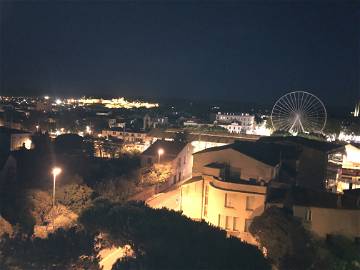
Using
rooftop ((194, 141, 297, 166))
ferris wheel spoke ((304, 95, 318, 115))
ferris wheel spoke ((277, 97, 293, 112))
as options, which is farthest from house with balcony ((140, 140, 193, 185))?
ferris wheel spoke ((304, 95, 318, 115))

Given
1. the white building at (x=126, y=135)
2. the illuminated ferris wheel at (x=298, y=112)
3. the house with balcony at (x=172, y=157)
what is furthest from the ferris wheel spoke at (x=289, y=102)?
the house with balcony at (x=172, y=157)

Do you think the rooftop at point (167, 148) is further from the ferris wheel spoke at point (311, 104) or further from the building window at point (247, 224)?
the ferris wheel spoke at point (311, 104)

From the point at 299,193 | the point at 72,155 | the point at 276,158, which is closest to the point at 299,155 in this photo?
the point at 276,158

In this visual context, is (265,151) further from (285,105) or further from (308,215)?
(285,105)

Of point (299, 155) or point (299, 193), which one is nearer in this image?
point (299, 193)

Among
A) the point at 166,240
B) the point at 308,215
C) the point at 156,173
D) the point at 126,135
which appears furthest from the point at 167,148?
the point at 166,240

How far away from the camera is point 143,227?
A: 365cm

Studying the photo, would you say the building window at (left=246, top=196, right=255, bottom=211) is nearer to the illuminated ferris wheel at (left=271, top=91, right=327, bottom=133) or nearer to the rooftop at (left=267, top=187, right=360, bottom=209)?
the rooftop at (left=267, top=187, right=360, bottom=209)

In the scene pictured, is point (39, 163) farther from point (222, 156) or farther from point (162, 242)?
point (162, 242)

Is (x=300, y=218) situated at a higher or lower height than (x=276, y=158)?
lower

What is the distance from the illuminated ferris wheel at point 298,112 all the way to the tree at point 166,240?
9.40 m

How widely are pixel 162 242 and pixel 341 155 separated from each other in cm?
630

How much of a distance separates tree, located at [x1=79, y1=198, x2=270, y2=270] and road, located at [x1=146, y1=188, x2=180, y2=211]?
5.05ft

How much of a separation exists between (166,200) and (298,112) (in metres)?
7.85
